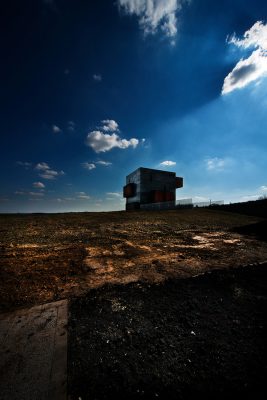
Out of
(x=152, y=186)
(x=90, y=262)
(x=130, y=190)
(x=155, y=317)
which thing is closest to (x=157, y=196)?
(x=152, y=186)

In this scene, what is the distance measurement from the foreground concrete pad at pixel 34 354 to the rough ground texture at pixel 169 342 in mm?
114

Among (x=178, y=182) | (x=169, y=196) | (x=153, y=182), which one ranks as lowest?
(x=169, y=196)

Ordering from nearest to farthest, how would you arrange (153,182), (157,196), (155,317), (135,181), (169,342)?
1. (169,342)
2. (155,317)
3. (157,196)
4. (153,182)
5. (135,181)

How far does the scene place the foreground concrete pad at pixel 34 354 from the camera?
1.64 m

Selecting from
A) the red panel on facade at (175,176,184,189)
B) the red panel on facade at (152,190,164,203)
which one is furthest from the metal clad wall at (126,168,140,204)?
the red panel on facade at (175,176,184,189)

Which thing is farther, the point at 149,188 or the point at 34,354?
the point at 149,188

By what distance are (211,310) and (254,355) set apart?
81cm

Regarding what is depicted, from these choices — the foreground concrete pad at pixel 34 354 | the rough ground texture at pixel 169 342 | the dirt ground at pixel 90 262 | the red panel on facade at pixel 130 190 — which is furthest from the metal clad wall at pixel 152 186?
the foreground concrete pad at pixel 34 354

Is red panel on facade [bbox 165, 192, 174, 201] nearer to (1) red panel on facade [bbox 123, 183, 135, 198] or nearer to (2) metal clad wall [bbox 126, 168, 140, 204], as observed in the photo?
(2) metal clad wall [bbox 126, 168, 140, 204]

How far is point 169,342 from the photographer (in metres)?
2.15

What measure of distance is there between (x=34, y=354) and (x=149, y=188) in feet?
91.1

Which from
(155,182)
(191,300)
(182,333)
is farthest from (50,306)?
(155,182)

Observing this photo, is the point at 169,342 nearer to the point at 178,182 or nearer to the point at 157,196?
the point at 157,196

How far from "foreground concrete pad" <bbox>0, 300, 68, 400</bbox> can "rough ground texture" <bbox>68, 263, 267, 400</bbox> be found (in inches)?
4.5
